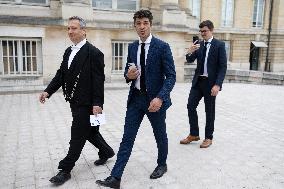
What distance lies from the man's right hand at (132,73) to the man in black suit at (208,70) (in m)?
1.55

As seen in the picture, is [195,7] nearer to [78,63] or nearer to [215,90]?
[215,90]

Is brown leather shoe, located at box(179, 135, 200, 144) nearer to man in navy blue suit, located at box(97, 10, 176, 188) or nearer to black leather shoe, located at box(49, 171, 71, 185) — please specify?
man in navy blue suit, located at box(97, 10, 176, 188)

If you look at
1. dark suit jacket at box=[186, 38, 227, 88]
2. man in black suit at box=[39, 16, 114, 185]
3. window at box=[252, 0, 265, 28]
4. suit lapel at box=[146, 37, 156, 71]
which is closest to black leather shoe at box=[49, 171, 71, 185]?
man in black suit at box=[39, 16, 114, 185]

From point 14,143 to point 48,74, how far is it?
18.4 feet

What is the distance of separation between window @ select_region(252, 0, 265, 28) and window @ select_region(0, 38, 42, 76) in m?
20.4

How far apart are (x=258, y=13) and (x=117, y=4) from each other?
17.6m

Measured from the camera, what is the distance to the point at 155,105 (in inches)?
144

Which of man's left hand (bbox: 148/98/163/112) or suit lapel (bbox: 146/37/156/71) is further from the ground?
suit lapel (bbox: 146/37/156/71)

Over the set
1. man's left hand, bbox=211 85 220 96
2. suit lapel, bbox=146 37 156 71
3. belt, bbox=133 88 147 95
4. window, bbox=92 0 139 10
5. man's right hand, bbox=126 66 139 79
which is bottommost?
man's left hand, bbox=211 85 220 96

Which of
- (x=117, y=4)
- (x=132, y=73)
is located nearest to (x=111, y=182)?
(x=132, y=73)

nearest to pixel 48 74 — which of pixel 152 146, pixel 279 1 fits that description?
pixel 152 146

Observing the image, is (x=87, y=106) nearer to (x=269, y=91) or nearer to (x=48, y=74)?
(x=48, y=74)

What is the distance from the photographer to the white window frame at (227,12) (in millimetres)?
24859

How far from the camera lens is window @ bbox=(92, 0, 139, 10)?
1215 centimetres
